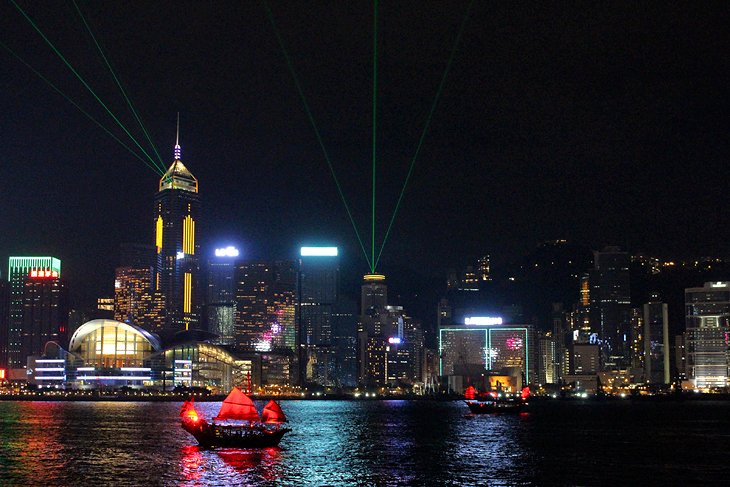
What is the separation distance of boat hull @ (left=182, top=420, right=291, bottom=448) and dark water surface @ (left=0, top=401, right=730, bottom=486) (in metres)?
1.36

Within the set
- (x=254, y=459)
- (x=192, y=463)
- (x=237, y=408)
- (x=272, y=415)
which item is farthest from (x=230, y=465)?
(x=272, y=415)

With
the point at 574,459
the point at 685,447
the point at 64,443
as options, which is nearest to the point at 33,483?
the point at 64,443

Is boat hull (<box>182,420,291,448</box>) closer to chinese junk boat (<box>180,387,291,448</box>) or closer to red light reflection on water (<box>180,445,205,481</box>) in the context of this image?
chinese junk boat (<box>180,387,291,448</box>)

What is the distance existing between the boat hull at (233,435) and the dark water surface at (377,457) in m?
1.36

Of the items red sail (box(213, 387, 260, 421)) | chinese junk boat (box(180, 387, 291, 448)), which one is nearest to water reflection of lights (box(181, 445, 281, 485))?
chinese junk boat (box(180, 387, 291, 448))

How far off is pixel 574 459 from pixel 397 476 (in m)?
22.6

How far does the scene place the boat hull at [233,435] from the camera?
97.1 m

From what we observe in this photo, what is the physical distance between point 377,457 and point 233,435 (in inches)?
576

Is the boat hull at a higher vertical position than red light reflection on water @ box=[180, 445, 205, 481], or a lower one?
higher

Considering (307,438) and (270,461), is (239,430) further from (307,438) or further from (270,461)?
(307,438)

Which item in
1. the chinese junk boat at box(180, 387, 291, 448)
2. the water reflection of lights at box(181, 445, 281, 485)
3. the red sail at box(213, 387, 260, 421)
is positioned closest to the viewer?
the water reflection of lights at box(181, 445, 281, 485)

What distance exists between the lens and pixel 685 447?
10856 cm

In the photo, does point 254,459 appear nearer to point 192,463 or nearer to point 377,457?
point 192,463

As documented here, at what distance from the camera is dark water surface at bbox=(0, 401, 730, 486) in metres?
76.6
